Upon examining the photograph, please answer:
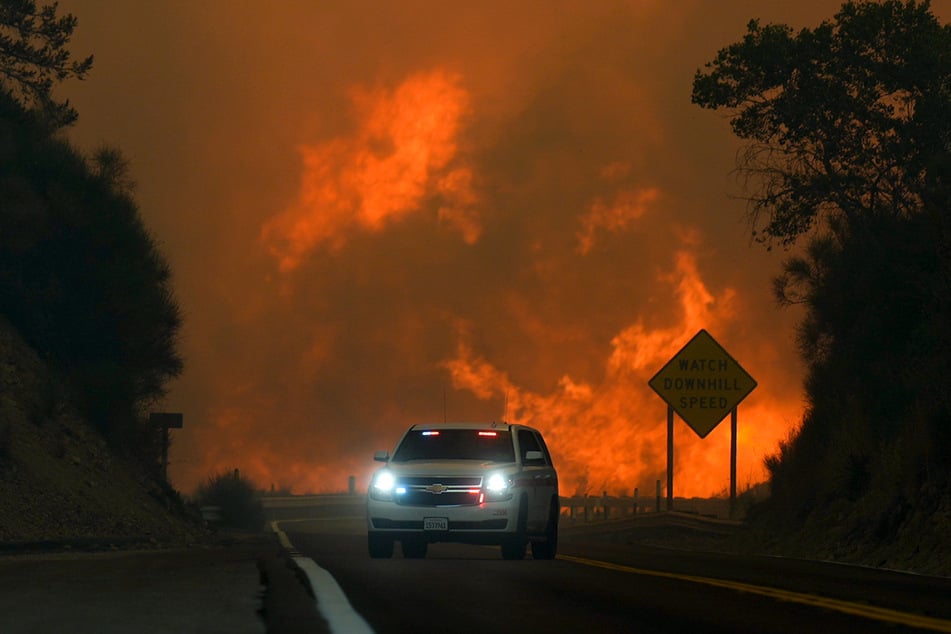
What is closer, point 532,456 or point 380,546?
point 380,546

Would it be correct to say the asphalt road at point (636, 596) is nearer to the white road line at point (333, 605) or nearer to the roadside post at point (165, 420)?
the white road line at point (333, 605)

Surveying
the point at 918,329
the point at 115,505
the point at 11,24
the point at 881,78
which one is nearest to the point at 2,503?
the point at 115,505

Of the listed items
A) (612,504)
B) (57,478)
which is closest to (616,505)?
(612,504)

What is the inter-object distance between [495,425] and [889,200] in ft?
53.3

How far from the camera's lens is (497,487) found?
2175cm

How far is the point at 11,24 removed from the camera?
44.0m

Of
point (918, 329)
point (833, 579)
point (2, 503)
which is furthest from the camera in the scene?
point (2, 503)

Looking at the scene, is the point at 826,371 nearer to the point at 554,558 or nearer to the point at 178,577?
the point at 554,558

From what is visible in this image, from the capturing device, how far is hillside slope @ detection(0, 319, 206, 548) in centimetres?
3609

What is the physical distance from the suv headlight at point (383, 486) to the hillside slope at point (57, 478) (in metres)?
12.3

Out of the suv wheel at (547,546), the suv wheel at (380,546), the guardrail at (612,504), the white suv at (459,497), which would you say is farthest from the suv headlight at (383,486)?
the guardrail at (612,504)

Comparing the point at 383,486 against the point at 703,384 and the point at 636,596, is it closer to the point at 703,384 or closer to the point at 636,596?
the point at 636,596

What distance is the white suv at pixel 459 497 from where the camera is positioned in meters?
21.6

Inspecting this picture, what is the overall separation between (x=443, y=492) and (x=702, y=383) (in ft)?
51.5
